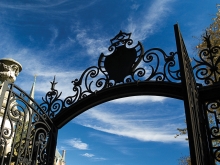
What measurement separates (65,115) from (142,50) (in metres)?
1.79

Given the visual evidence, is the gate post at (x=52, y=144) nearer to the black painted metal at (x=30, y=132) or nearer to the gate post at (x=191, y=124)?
the black painted metal at (x=30, y=132)

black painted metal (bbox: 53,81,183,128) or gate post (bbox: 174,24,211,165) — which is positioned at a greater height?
black painted metal (bbox: 53,81,183,128)

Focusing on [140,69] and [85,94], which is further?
[85,94]

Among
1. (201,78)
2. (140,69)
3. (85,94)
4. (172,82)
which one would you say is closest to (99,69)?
(85,94)

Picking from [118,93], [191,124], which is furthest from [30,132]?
[191,124]

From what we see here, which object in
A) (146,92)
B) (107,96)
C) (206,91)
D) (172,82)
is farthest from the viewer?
(107,96)

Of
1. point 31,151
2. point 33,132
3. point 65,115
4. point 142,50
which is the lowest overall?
point 31,151

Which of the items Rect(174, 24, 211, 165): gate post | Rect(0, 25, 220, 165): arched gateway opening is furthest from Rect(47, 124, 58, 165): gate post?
Rect(174, 24, 211, 165): gate post

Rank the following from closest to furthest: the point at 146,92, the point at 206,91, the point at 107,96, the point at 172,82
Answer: the point at 206,91
the point at 172,82
the point at 146,92
the point at 107,96

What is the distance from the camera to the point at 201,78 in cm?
347

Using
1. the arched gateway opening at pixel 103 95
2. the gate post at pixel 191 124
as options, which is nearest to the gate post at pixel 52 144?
the arched gateway opening at pixel 103 95

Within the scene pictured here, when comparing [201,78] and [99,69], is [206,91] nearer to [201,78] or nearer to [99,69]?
[201,78]

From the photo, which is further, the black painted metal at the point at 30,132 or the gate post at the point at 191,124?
the black painted metal at the point at 30,132

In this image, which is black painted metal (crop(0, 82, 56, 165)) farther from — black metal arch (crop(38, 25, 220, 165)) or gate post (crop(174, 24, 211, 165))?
gate post (crop(174, 24, 211, 165))
